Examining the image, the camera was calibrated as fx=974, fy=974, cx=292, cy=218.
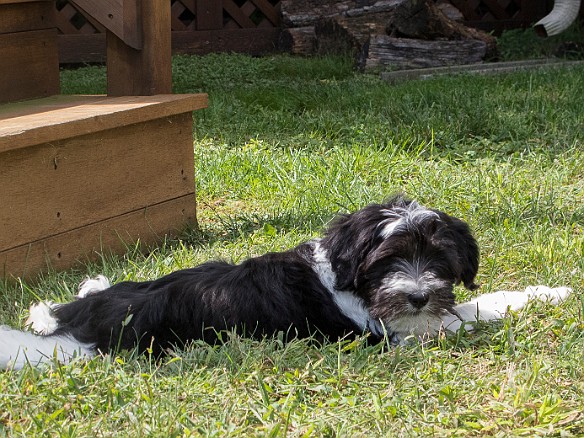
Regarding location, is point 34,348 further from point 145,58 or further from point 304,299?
point 145,58

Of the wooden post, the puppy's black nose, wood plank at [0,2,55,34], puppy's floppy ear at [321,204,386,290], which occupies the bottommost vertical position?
the puppy's black nose

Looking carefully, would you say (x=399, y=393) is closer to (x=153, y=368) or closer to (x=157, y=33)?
(x=153, y=368)

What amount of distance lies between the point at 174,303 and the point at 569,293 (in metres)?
1.71

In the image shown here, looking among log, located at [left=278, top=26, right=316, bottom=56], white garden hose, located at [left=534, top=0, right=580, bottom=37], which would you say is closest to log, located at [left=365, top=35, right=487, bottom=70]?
white garden hose, located at [left=534, top=0, right=580, bottom=37]

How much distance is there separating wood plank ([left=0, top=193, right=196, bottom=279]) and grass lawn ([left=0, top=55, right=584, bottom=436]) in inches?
3.4

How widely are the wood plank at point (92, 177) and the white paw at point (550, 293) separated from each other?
2161 millimetres

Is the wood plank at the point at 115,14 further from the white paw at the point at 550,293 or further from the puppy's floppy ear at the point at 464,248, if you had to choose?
the white paw at the point at 550,293

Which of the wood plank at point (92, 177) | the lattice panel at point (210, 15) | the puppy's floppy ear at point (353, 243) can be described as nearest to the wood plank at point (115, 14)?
the wood plank at point (92, 177)

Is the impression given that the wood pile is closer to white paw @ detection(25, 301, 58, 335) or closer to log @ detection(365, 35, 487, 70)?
log @ detection(365, 35, 487, 70)

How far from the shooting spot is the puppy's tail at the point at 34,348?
3404 millimetres

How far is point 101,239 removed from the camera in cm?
499

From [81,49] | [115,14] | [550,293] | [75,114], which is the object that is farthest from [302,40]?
[550,293]

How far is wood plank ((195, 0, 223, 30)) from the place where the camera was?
40.3ft

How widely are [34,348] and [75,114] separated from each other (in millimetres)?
1727
